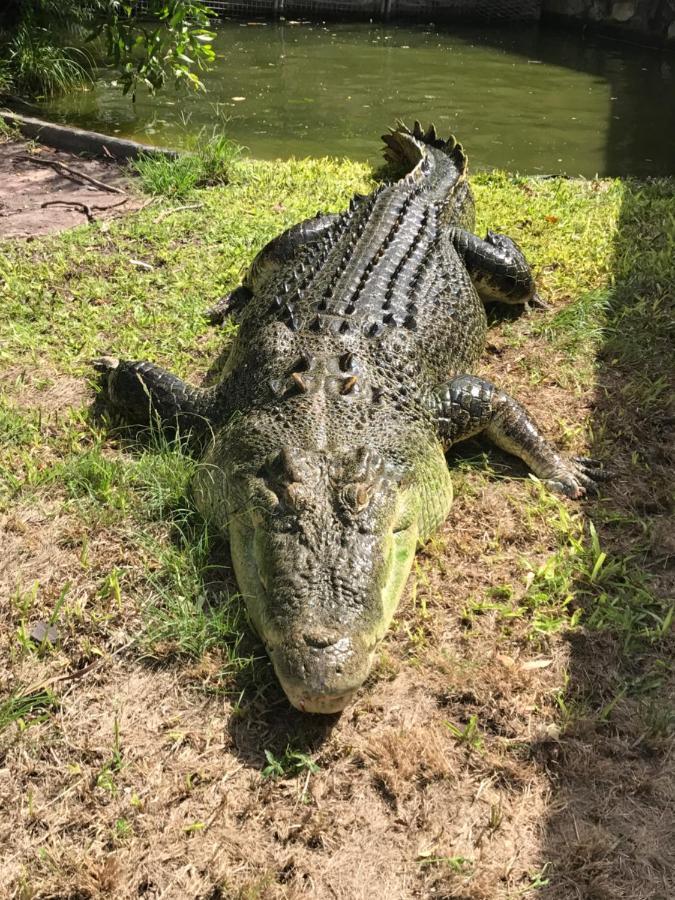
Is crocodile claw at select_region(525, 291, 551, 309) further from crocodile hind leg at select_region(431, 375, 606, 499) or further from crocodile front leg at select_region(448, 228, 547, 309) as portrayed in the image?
crocodile hind leg at select_region(431, 375, 606, 499)

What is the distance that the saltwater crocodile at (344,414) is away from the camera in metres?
2.48

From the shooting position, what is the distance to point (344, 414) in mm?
3205

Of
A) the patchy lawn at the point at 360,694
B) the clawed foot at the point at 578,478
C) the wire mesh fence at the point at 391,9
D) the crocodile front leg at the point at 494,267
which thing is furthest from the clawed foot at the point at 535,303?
the wire mesh fence at the point at 391,9

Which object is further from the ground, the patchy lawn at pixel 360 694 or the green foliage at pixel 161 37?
the green foliage at pixel 161 37

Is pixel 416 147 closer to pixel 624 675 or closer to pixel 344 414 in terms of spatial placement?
pixel 344 414

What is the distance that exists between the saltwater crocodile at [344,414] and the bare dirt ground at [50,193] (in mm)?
1984

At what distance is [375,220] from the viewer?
4816mm

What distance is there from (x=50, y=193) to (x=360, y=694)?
5718 millimetres

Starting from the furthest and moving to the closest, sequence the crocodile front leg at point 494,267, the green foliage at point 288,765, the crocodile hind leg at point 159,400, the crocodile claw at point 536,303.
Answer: the crocodile claw at point 536,303 → the crocodile front leg at point 494,267 → the crocodile hind leg at point 159,400 → the green foliage at point 288,765

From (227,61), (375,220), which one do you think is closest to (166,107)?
(227,61)

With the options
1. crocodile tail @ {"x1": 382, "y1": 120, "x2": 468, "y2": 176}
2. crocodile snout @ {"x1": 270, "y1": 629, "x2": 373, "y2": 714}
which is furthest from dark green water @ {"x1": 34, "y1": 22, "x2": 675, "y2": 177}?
crocodile snout @ {"x1": 270, "y1": 629, "x2": 373, "y2": 714}

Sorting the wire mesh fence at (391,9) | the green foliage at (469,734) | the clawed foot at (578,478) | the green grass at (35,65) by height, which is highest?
the wire mesh fence at (391,9)

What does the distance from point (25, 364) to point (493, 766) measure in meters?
3.36

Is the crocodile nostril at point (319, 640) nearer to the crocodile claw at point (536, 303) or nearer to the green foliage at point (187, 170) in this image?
the crocodile claw at point (536, 303)
